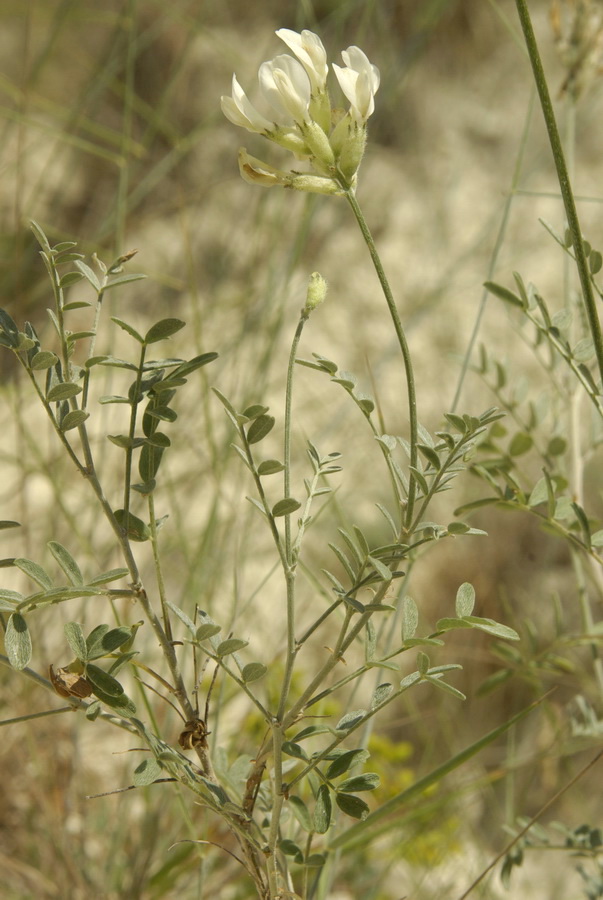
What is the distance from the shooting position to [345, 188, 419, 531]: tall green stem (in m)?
0.34

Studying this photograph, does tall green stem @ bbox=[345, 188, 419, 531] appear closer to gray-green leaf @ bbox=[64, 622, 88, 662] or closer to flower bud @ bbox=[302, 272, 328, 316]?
flower bud @ bbox=[302, 272, 328, 316]

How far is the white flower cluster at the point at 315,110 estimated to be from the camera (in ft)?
1.24

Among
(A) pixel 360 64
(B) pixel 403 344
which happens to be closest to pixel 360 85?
(A) pixel 360 64

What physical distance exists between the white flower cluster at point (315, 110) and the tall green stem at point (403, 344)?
14mm

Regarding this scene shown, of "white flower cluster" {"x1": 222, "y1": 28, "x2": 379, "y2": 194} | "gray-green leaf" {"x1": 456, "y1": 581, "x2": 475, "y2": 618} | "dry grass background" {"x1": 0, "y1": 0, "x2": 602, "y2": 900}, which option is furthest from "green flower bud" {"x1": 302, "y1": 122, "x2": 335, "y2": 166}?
"dry grass background" {"x1": 0, "y1": 0, "x2": 602, "y2": 900}

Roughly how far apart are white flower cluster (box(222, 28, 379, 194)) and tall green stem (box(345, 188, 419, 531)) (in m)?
0.01

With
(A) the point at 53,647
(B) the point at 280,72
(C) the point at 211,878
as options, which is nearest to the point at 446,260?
(A) the point at 53,647

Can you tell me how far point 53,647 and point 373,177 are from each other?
1400 mm

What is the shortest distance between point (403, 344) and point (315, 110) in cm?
12

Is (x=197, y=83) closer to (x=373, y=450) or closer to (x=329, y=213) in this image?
(x=329, y=213)

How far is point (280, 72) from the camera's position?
14.9 inches

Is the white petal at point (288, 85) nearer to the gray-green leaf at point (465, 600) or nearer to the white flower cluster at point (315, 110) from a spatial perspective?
the white flower cluster at point (315, 110)

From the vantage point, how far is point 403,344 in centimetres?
35

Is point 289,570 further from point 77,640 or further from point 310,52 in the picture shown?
point 310,52
